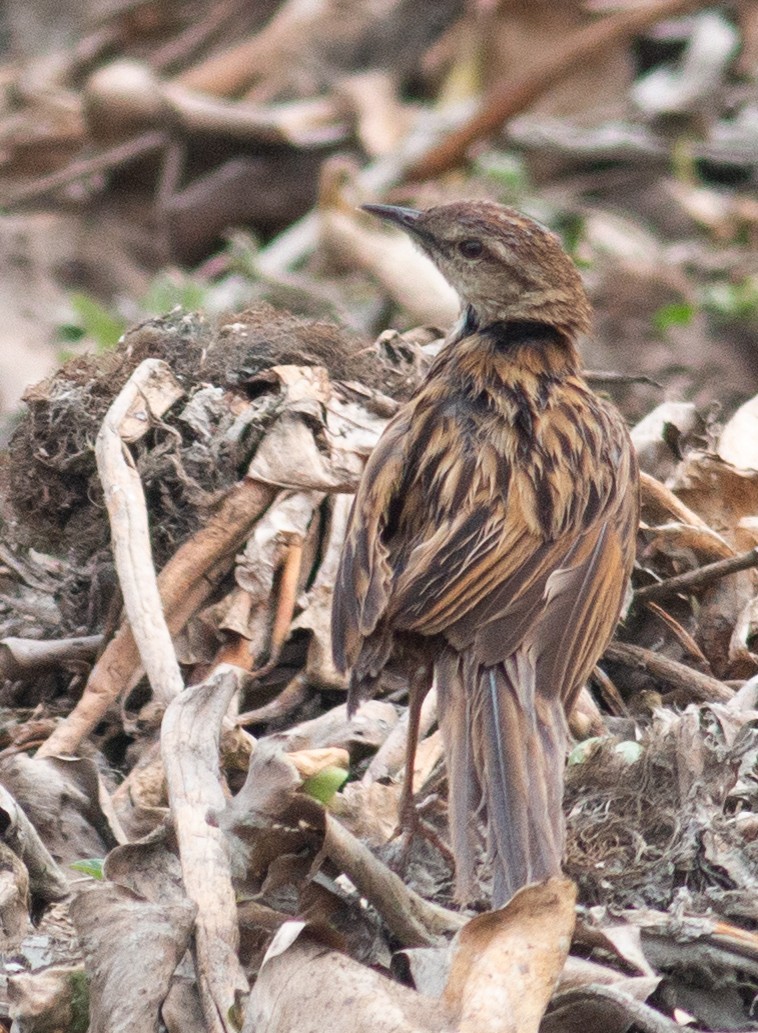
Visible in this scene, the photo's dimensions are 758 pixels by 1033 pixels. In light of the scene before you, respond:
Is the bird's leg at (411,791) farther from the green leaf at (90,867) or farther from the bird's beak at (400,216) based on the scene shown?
the bird's beak at (400,216)

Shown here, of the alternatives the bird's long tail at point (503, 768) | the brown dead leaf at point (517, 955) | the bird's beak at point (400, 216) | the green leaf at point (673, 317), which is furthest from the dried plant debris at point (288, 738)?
the green leaf at point (673, 317)

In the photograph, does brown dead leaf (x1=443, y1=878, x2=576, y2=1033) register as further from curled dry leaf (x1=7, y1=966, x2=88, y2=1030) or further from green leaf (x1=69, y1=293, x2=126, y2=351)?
green leaf (x1=69, y1=293, x2=126, y2=351)

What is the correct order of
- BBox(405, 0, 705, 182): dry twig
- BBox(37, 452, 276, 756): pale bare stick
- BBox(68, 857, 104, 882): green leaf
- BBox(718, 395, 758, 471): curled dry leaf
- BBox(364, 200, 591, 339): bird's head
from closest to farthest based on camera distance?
BBox(68, 857, 104, 882): green leaf < BBox(37, 452, 276, 756): pale bare stick < BBox(364, 200, 591, 339): bird's head < BBox(718, 395, 758, 471): curled dry leaf < BBox(405, 0, 705, 182): dry twig

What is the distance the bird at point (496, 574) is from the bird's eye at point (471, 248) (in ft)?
1.11

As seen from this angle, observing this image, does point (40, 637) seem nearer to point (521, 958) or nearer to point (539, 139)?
point (521, 958)

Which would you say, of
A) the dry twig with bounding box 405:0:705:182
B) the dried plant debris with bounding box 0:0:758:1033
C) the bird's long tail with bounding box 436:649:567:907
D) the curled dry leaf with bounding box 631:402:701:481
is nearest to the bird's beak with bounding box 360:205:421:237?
the dried plant debris with bounding box 0:0:758:1033

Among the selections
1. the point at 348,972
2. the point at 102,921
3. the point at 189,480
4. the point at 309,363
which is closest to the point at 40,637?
the point at 189,480

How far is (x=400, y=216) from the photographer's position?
5918mm

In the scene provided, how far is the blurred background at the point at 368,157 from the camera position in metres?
9.56

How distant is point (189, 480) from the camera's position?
17.0 feet

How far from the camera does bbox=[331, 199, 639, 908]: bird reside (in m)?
4.18

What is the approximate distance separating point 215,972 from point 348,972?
0.30m

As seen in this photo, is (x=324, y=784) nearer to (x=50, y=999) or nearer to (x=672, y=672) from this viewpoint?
(x=50, y=999)

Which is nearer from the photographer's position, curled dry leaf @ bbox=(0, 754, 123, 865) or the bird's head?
curled dry leaf @ bbox=(0, 754, 123, 865)
